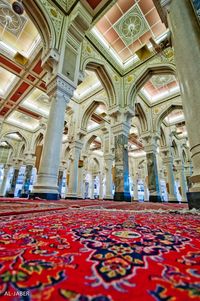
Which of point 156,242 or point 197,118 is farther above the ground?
point 197,118

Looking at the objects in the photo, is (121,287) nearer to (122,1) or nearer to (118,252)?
(118,252)

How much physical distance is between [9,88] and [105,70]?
257 inches

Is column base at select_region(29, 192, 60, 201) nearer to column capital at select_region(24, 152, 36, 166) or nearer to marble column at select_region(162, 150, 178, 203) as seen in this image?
marble column at select_region(162, 150, 178, 203)

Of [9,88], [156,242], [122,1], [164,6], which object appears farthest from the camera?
[9,88]

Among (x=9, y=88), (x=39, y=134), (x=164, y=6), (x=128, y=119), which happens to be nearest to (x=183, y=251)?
(x=164, y=6)

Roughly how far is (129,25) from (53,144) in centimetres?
642

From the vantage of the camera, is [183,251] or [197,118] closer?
[183,251]

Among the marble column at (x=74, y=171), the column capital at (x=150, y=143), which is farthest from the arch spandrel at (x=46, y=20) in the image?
the column capital at (x=150, y=143)

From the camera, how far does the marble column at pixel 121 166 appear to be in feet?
21.2

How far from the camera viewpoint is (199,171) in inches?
84.2

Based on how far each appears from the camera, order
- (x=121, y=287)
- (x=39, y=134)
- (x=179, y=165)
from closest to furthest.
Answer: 1. (x=121, y=287)
2. (x=179, y=165)
3. (x=39, y=134)

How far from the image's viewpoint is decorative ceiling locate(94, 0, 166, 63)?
19.5 ft

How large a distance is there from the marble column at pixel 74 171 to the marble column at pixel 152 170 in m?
4.22

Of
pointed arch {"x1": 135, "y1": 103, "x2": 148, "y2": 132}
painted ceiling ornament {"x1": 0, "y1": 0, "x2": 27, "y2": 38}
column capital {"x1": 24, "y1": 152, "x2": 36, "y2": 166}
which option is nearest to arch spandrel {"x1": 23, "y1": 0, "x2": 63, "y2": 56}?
painted ceiling ornament {"x1": 0, "y1": 0, "x2": 27, "y2": 38}
